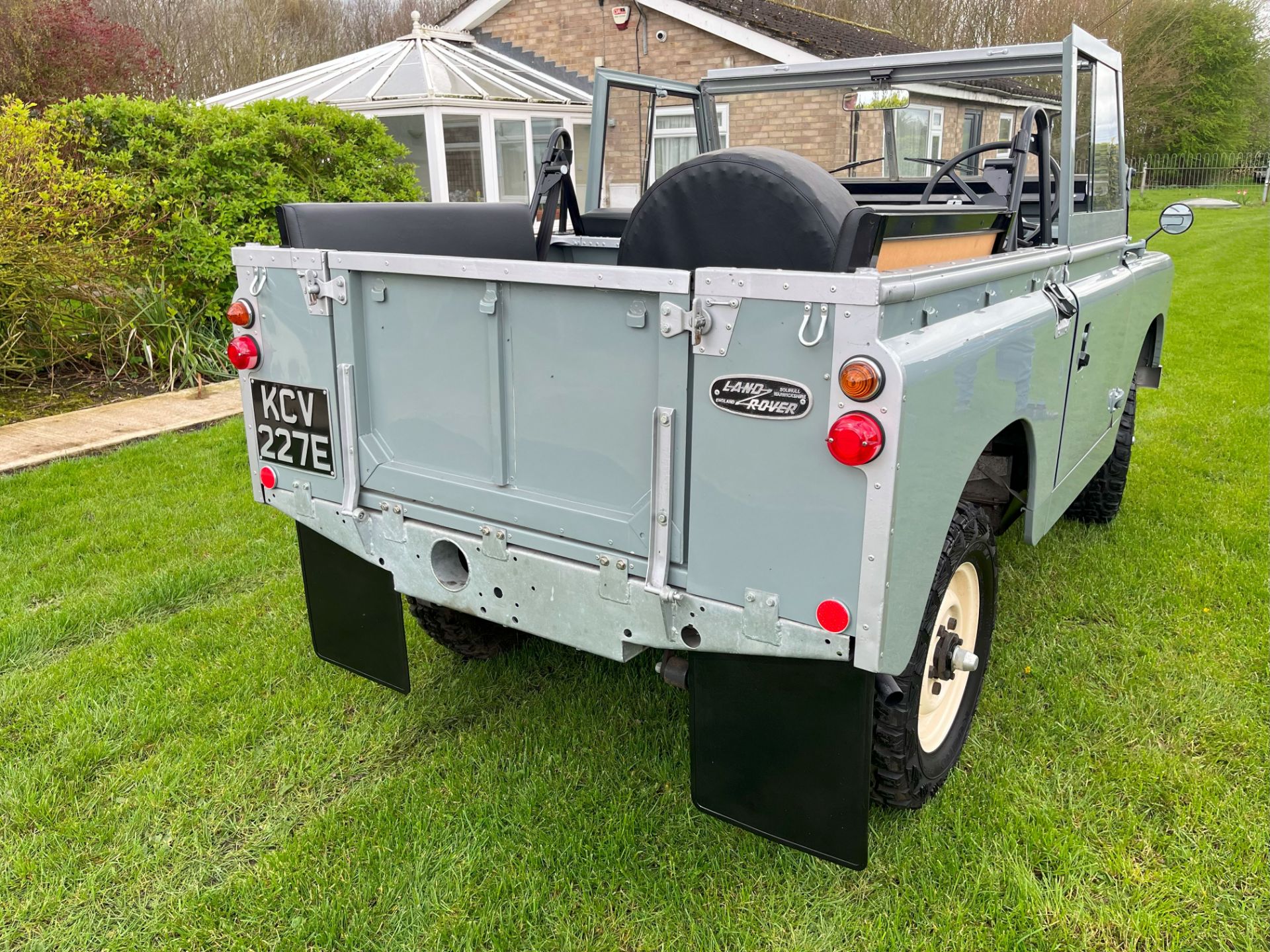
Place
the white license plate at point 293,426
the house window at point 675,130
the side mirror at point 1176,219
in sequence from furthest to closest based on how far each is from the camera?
the house window at point 675,130
the side mirror at point 1176,219
the white license plate at point 293,426

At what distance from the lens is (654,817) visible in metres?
2.74

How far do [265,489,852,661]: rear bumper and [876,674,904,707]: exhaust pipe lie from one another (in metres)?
0.40

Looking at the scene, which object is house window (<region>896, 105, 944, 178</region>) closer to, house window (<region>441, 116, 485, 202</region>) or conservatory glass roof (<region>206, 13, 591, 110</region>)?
conservatory glass roof (<region>206, 13, 591, 110</region>)

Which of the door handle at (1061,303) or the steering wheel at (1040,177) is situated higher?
the steering wheel at (1040,177)

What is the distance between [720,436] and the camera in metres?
2.09

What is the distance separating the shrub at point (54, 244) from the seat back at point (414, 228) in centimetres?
487

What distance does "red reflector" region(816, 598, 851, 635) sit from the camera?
202 cm

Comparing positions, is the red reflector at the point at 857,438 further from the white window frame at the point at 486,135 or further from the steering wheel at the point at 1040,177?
the white window frame at the point at 486,135

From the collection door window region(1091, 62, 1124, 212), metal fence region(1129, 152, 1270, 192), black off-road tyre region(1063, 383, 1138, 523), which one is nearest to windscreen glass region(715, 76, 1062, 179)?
door window region(1091, 62, 1124, 212)

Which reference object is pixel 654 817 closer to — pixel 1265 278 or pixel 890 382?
pixel 890 382

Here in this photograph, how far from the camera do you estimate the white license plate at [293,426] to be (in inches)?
111

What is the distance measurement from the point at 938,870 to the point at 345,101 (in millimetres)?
15119

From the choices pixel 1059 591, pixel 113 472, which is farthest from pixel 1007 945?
pixel 113 472

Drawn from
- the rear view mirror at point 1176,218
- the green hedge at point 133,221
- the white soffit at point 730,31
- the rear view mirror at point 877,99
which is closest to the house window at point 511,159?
the white soffit at point 730,31
